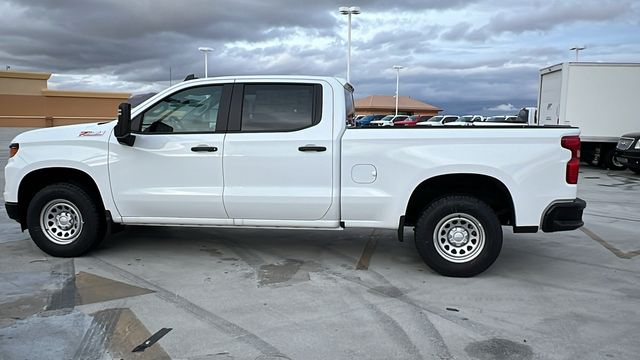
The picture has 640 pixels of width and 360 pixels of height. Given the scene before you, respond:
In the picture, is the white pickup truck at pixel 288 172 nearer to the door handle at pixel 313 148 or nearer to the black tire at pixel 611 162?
the door handle at pixel 313 148

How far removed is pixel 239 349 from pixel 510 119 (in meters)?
37.6

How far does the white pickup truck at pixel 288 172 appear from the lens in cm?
546

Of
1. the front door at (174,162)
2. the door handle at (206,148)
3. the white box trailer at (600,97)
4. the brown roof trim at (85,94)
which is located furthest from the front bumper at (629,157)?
the brown roof trim at (85,94)

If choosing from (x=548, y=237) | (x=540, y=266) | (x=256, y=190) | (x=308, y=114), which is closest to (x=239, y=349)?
(x=256, y=190)

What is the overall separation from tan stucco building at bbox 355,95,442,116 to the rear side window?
73.6m

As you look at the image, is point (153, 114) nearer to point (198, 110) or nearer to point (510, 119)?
point (198, 110)

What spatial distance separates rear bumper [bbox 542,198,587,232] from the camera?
17.8 ft

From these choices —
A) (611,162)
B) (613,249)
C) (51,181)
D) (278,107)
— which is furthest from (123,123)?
(611,162)

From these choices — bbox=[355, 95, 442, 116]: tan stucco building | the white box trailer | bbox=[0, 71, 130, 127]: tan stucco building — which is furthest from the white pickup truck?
bbox=[355, 95, 442, 116]: tan stucco building

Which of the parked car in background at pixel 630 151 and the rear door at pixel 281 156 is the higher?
the rear door at pixel 281 156

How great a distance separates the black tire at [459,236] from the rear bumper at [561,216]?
17.9 inches

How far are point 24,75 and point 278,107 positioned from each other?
34.8 metres

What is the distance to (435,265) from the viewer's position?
5.68 m

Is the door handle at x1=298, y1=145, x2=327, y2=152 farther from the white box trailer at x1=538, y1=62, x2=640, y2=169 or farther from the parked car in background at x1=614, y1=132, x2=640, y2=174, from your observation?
the white box trailer at x1=538, y1=62, x2=640, y2=169
